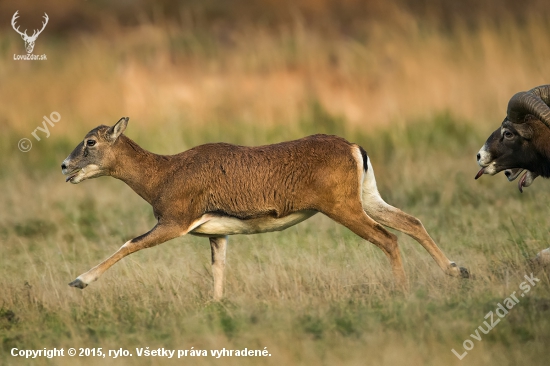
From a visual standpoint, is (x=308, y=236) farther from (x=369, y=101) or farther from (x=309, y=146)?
(x=369, y=101)

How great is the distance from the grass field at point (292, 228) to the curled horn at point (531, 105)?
5.05ft

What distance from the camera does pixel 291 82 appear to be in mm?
19234

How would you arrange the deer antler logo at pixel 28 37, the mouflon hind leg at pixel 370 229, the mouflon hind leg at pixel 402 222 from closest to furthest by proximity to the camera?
the mouflon hind leg at pixel 370 229
the mouflon hind leg at pixel 402 222
the deer antler logo at pixel 28 37

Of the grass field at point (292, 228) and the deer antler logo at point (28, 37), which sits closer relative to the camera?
the grass field at point (292, 228)

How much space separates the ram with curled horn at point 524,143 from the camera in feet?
31.9

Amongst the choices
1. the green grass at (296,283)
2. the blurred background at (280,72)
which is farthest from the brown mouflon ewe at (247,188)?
the blurred background at (280,72)

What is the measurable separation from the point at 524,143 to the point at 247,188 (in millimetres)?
A: 2922

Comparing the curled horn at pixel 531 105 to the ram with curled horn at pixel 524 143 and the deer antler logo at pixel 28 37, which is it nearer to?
the ram with curled horn at pixel 524 143

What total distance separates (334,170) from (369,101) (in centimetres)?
938

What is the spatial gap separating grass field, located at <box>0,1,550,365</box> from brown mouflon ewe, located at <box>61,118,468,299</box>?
0.61 m

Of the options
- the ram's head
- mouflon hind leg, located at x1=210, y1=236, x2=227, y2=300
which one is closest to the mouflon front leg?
mouflon hind leg, located at x1=210, y1=236, x2=227, y2=300

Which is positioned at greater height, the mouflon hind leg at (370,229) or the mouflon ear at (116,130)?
the mouflon ear at (116,130)

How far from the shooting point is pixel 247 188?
976 cm

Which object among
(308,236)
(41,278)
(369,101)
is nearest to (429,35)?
(369,101)
